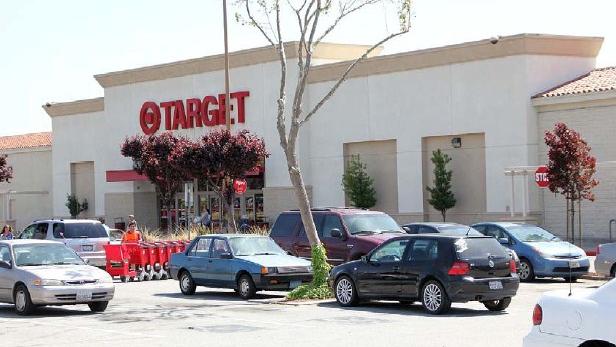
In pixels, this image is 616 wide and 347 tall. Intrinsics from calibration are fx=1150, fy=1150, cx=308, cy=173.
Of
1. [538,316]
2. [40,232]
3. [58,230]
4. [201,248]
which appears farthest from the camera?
[40,232]

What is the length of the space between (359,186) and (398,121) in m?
3.03

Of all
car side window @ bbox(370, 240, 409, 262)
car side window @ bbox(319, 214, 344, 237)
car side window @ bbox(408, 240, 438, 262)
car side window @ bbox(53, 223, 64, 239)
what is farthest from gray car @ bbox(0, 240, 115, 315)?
car side window @ bbox(53, 223, 64, 239)

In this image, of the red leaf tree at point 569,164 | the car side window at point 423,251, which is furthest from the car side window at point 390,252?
the red leaf tree at point 569,164

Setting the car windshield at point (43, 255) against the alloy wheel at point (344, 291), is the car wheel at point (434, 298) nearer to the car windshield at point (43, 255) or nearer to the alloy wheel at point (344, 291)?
the alloy wheel at point (344, 291)

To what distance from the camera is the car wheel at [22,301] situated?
20688 mm

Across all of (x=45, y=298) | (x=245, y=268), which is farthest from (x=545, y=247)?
(x=45, y=298)

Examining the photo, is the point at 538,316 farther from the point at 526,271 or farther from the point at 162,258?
the point at 162,258

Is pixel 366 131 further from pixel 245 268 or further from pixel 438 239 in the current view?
pixel 438 239

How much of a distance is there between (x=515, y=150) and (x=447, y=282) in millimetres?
22074

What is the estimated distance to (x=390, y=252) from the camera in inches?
830

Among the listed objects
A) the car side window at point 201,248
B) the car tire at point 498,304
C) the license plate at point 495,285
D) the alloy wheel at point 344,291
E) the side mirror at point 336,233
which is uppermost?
the side mirror at point 336,233

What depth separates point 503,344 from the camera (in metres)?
15.4

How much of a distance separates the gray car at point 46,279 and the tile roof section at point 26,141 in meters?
44.3

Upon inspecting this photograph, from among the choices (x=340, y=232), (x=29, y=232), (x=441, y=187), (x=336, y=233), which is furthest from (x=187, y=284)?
(x=441, y=187)
